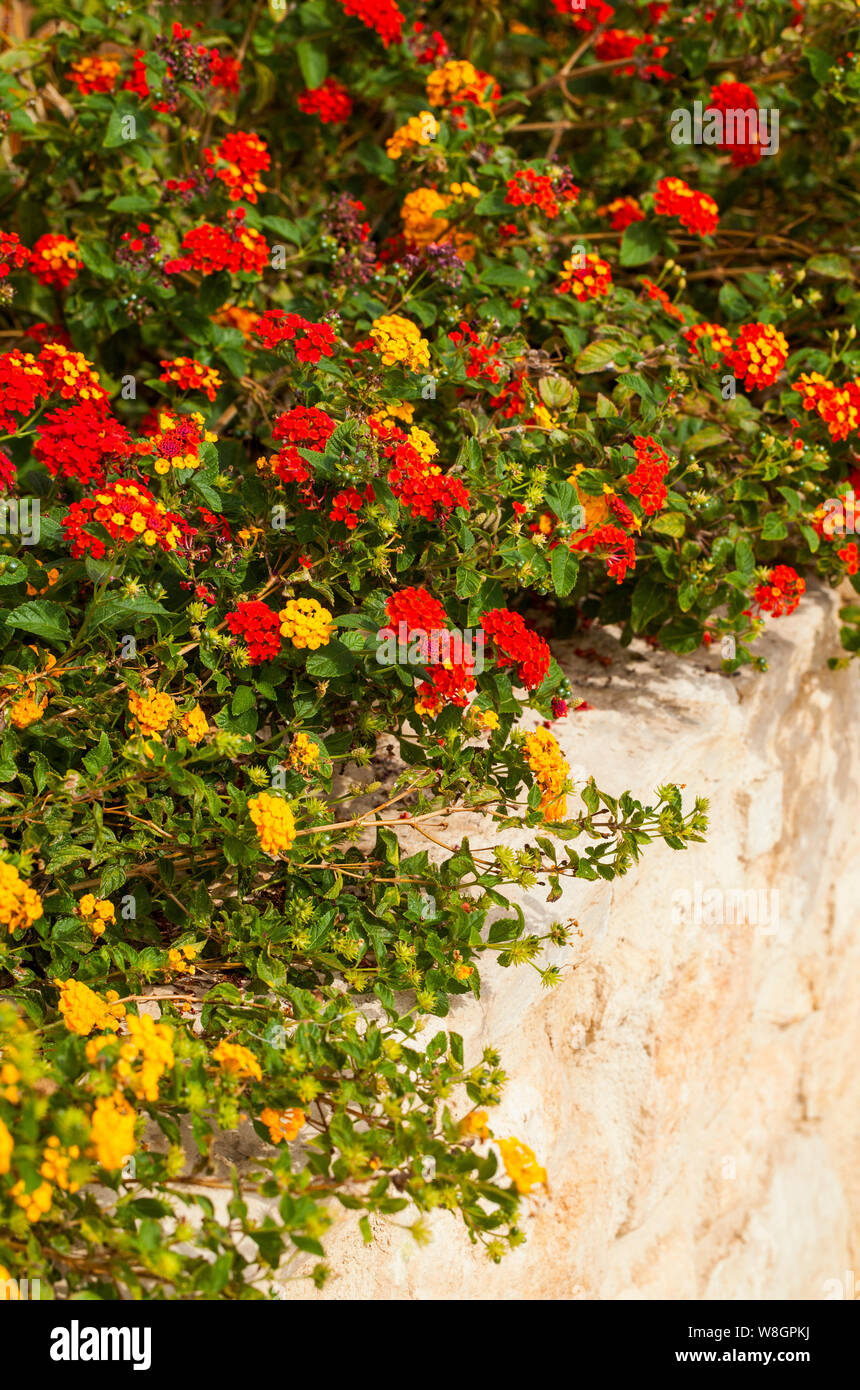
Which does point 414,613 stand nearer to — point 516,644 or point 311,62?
point 516,644

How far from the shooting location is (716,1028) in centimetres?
286

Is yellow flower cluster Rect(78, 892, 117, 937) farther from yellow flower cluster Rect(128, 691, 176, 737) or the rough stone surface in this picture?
the rough stone surface

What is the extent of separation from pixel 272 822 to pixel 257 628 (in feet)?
1.23

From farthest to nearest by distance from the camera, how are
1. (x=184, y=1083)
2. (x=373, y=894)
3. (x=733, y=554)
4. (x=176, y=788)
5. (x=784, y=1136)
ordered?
1. (x=784, y=1136)
2. (x=733, y=554)
3. (x=373, y=894)
4. (x=176, y=788)
5. (x=184, y=1083)

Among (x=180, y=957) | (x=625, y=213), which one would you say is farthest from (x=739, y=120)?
(x=180, y=957)

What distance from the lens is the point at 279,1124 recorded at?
1.67 m

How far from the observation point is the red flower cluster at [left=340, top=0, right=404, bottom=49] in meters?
2.85

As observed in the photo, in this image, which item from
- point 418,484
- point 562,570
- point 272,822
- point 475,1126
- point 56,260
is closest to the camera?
point 475,1126

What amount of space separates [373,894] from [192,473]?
0.86 m

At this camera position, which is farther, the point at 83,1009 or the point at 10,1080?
the point at 83,1009

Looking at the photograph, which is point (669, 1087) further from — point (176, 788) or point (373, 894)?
point (176, 788)

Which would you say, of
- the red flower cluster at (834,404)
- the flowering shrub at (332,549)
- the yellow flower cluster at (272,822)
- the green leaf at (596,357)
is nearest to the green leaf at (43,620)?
the flowering shrub at (332,549)

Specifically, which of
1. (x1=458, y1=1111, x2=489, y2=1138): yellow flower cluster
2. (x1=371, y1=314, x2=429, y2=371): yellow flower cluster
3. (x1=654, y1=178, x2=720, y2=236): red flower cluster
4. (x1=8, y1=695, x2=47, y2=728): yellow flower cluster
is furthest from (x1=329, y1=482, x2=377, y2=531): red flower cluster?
(x1=654, y1=178, x2=720, y2=236): red flower cluster

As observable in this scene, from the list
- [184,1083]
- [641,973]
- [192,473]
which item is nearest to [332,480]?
[192,473]
